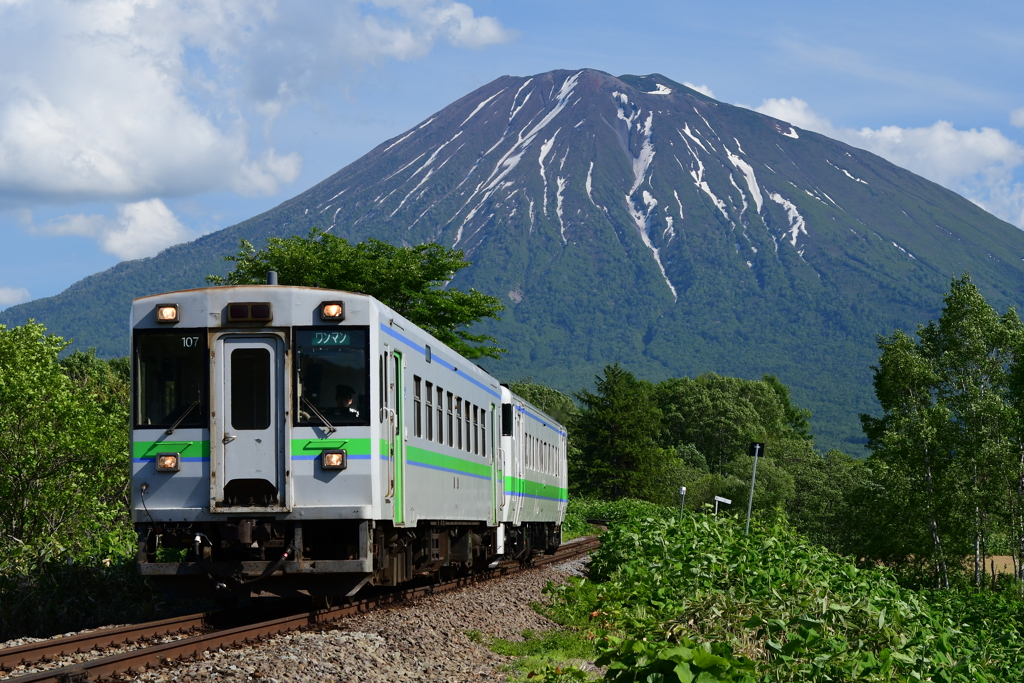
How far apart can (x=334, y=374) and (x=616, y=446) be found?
6183cm

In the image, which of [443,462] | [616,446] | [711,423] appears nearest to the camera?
[443,462]

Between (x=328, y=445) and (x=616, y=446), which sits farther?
(x=616, y=446)

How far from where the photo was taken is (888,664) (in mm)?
6395

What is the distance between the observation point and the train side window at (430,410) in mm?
12913

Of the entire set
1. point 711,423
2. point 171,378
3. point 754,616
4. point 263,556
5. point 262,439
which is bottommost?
point 754,616

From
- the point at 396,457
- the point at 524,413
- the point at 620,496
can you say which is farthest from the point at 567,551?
the point at 620,496

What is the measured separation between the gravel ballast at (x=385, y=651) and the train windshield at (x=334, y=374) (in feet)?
6.33

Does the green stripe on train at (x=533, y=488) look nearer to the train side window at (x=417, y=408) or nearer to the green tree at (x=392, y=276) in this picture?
the train side window at (x=417, y=408)

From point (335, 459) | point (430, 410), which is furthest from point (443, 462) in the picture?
point (335, 459)

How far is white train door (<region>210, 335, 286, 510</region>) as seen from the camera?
10.4m

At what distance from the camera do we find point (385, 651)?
912cm

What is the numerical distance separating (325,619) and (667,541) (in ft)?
19.9

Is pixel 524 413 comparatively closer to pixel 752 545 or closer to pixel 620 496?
pixel 752 545

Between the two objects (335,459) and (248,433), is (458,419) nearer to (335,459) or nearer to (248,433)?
(335,459)
